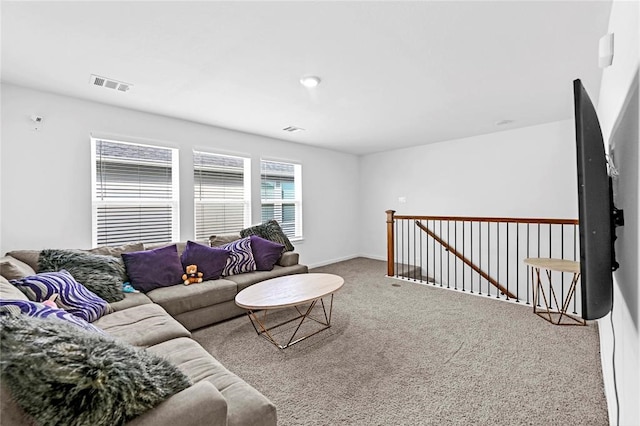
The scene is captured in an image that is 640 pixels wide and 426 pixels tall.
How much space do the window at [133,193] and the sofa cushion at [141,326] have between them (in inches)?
62.6

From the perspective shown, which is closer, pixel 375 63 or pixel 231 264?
pixel 375 63

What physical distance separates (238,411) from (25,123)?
3.48 meters

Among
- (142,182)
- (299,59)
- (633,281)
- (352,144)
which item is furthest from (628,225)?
(352,144)

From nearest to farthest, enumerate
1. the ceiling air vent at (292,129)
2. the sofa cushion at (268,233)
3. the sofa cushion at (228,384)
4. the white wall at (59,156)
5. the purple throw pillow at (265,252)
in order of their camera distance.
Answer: the sofa cushion at (228,384) < the white wall at (59,156) < the purple throw pillow at (265,252) < the sofa cushion at (268,233) < the ceiling air vent at (292,129)

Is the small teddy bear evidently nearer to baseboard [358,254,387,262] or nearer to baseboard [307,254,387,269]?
baseboard [307,254,387,269]

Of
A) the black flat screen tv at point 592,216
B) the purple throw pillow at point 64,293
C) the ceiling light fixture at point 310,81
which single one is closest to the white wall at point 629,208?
the black flat screen tv at point 592,216

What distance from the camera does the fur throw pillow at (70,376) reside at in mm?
808

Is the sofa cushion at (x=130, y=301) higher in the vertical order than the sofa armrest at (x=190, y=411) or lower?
lower

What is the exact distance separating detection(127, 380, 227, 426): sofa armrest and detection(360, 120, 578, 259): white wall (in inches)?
195

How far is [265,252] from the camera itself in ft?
12.1

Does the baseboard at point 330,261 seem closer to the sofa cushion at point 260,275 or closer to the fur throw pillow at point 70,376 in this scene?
the sofa cushion at point 260,275

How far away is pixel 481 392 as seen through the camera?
1.82 meters

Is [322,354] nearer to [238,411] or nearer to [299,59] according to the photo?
[238,411]

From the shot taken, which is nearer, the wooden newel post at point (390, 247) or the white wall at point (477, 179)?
the white wall at point (477, 179)
